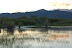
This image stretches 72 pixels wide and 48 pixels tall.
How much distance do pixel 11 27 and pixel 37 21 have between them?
48.7 metres

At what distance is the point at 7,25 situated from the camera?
82.5m

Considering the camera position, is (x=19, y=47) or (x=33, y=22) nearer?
(x=19, y=47)

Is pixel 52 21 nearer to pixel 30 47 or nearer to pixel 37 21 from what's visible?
pixel 37 21

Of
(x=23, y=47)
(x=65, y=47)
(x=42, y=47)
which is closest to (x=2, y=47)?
(x=23, y=47)

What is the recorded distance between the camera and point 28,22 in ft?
394

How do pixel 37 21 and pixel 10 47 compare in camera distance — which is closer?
pixel 10 47

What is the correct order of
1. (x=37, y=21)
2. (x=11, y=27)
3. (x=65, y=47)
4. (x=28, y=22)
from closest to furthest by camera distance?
(x=65, y=47) < (x=11, y=27) < (x=28, y=22) < (x=37, y=21)

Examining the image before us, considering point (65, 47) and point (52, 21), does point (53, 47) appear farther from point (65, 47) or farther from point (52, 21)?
point (52, 21)

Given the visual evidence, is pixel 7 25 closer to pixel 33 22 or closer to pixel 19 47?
pixel 33 22

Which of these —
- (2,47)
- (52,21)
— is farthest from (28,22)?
(2,47)

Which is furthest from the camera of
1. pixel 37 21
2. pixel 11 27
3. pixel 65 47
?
pixel 37 21

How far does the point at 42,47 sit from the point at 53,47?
144 centimetres

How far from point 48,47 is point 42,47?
0.78 meters

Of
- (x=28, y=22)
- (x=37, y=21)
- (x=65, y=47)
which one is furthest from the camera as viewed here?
(x=37, y=21)
